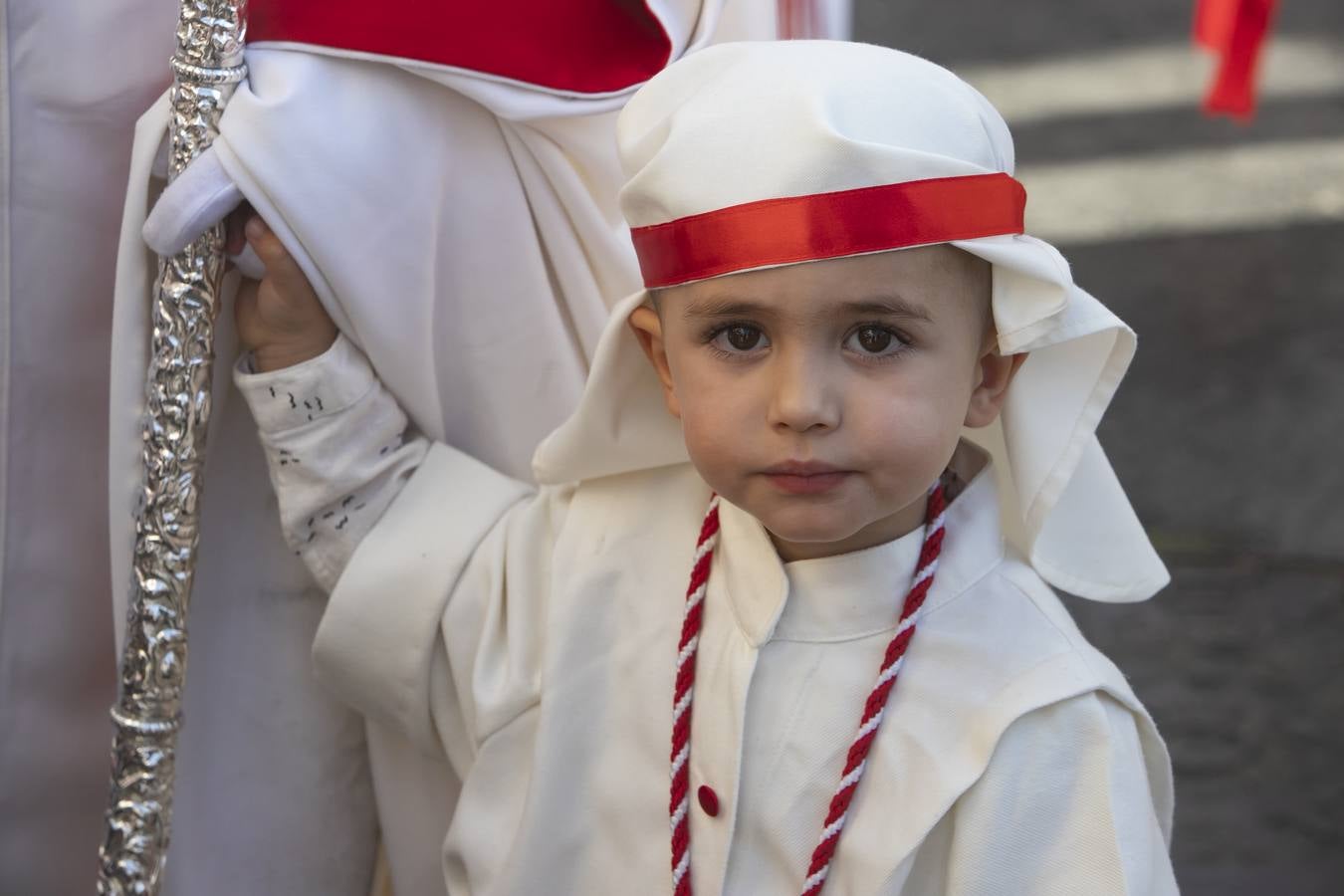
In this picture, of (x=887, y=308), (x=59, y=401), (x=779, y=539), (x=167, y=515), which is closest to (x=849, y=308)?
(x=887, y=308)

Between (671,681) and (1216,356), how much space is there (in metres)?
3.05

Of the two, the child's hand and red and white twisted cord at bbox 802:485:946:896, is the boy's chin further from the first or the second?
the child's hand

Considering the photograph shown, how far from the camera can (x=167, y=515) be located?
1556 millimetres

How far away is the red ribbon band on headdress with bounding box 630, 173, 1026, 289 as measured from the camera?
1310 mm

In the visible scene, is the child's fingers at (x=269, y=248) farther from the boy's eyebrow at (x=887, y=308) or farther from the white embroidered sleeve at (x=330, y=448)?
the boy's eyebrow at (x=887, y=308)

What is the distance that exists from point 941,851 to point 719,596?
306 millimetres

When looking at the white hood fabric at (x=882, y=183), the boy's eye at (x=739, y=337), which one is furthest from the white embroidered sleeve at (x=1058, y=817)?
the boy's eye at (x=739, y=337)

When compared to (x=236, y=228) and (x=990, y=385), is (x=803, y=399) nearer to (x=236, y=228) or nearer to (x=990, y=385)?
(x=990, y=385)

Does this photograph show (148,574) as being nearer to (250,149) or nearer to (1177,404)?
(250,149)

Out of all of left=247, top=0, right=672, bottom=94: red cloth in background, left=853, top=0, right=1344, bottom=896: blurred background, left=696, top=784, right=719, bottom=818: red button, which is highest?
left=247, top=0, right=672, bottom=94: red cloth in background

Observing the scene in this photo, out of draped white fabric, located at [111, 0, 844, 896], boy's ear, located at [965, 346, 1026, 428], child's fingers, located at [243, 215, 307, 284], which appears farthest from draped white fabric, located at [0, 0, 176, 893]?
boy's ear, located at [965, 346, 1026, 428]

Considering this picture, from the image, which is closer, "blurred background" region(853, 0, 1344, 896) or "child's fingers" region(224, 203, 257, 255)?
"child's fingers" region(224, 203, 257, 255)

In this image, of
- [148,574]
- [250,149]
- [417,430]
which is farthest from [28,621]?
[250,149]

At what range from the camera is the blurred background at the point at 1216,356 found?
2.83 m
